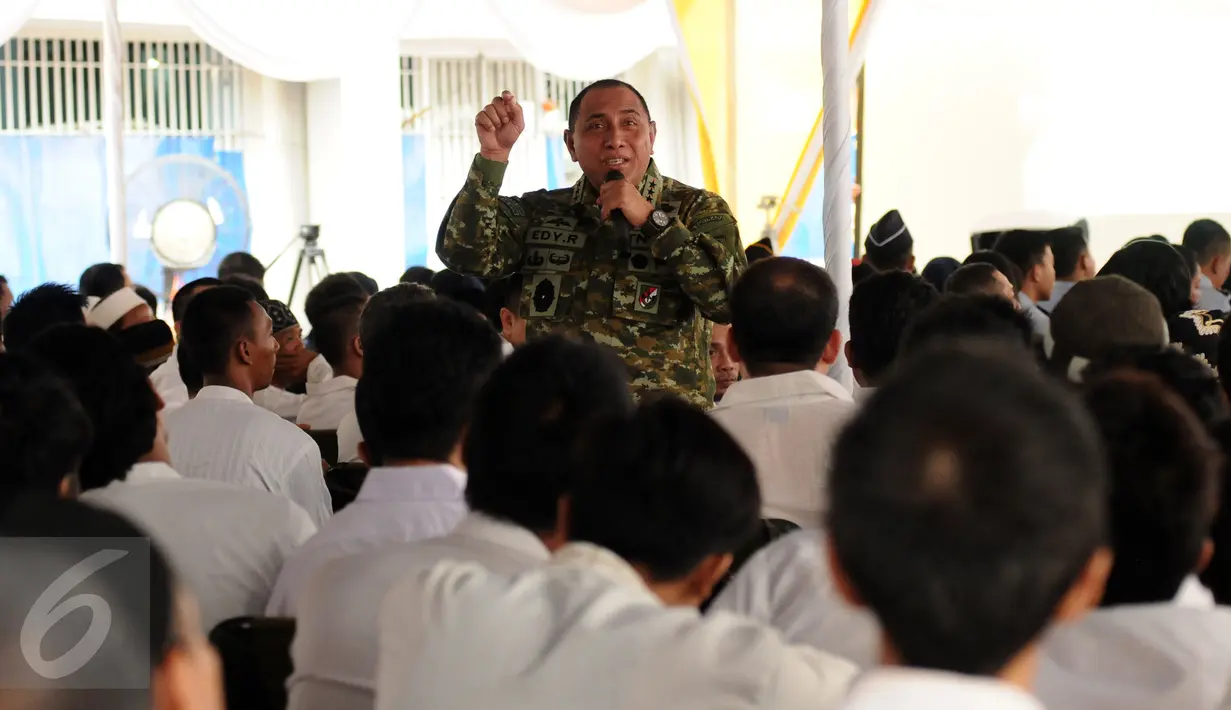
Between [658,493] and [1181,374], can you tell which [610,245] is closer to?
[1181,374]

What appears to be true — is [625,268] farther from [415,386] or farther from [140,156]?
[140,156]

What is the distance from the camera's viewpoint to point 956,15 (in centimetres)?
872

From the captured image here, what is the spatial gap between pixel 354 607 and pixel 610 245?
1590 millimetres

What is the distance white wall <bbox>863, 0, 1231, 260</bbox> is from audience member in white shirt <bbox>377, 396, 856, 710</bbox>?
7.18 meters

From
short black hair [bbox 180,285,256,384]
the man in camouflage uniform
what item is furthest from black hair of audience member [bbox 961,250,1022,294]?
short black hair [bbox 180,285,256,384]

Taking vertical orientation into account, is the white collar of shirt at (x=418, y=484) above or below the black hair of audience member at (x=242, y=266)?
below

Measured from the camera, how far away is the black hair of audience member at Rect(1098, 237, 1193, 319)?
163 inches

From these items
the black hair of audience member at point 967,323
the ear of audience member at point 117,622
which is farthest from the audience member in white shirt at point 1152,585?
the black hair of audience member at point 967,323

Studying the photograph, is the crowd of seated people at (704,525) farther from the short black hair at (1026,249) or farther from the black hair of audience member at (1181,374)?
the short black hair at (1026,249)

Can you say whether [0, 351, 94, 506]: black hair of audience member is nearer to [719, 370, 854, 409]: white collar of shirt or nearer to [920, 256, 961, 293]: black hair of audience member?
[719, 370, 854, 409]: white collar of shirt

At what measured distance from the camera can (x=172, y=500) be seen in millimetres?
2127

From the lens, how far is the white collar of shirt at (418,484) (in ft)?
6.43

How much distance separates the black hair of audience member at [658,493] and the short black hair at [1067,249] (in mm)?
4109

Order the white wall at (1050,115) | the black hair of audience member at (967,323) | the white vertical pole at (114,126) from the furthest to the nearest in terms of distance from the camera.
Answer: the white wall at (1050,115), the white vertical pole at (114,126), the black hair of audience member at (967,323)
